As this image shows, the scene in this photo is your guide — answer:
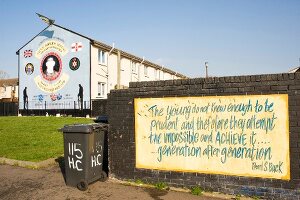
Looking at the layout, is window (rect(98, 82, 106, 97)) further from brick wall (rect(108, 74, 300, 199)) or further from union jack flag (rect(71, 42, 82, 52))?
brick wall (rect(108, 74, 300, 199))

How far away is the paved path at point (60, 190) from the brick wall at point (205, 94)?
324 mm

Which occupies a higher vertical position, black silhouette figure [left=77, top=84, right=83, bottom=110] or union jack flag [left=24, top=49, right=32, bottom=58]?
union jack flag [left=24, top=49, right=32, bottom=58]

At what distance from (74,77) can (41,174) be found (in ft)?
61.6

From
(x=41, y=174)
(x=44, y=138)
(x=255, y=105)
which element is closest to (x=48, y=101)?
(x=44, y=138)

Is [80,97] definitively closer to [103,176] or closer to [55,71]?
[55,71]

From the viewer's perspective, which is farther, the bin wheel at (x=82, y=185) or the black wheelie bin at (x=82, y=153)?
the black wheelie bin at (x=82, y=153)

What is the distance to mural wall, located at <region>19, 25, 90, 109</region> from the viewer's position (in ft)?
82.1

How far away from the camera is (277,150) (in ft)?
17.3

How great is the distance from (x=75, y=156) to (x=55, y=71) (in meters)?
21.6

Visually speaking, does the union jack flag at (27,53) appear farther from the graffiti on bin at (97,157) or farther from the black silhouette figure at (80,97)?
the graffiti on bin at (97,157)

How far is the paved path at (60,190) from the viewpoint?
18.4 feet

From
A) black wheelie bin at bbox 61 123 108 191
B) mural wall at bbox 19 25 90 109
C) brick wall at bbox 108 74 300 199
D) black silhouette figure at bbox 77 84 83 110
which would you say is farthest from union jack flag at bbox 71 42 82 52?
black wheelie bin at bbox 61 123 108 191

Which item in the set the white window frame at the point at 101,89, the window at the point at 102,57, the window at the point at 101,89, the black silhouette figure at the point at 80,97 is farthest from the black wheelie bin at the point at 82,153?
the window at the point at 102,57

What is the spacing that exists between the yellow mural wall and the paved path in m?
0.58
